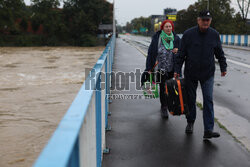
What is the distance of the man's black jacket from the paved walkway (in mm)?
949

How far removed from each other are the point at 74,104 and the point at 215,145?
3.03 metres

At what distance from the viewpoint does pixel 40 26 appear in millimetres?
67625

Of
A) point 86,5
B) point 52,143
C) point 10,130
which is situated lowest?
point 10,130

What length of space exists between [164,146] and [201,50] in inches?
56.0

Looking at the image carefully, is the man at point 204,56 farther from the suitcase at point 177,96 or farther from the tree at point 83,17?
the tree at point 83,17

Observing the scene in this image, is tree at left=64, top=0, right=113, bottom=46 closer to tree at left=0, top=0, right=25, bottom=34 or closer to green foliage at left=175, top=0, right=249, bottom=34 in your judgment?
tree at left=0, top=0, right=25, bottom=34

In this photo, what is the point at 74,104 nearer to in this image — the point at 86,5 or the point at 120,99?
the point at 120,99

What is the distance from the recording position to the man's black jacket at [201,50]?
4.27 metres

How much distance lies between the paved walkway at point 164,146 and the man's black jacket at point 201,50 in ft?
3.11

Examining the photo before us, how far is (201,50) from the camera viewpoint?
429 centimetres

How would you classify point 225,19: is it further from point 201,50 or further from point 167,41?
point 201,50

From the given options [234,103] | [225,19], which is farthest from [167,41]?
[225,19]

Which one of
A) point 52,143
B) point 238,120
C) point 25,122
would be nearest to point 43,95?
point 25,122

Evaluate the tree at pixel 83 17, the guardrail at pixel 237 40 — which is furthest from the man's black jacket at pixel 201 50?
the tree at pixel 83 17
